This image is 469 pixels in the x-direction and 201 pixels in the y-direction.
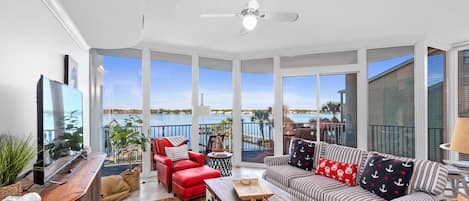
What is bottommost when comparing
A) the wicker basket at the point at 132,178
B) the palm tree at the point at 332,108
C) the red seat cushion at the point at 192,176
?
the wicker basket at the point at 132,178

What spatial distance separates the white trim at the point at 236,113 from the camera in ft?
19.3

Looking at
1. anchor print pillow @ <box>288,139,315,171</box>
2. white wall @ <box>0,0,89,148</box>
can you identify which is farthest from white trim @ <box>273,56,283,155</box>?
white wall @ <box>0,0,89,148</box>

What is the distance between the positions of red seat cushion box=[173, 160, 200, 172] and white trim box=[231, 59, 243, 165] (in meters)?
1.76

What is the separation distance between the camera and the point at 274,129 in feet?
18.6

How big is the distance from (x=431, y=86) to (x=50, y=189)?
19.7 feet

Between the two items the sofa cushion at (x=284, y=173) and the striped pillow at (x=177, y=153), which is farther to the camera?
the striped pillow at (x=177, y=153)

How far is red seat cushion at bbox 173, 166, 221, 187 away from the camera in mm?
3578

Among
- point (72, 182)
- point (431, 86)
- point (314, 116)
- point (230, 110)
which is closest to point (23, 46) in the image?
point (72, 182)

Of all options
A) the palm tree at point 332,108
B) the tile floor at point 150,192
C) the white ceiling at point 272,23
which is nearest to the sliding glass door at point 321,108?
the palm tree at point 332,108

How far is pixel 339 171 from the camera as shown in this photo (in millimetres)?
3201

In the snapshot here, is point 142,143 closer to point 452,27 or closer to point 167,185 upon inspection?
point 167,185

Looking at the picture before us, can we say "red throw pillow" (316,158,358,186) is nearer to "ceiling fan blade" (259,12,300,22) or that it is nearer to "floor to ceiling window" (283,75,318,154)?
"ceiling fan blade" (259,12,300,22)

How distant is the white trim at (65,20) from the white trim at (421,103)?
515 cm

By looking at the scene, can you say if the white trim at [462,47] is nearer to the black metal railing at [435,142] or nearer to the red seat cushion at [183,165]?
the black metal railing at [435,142]
